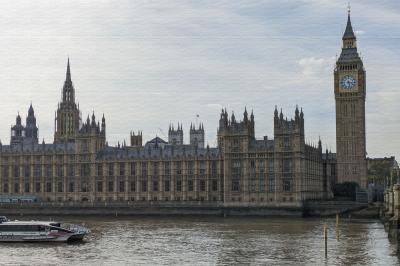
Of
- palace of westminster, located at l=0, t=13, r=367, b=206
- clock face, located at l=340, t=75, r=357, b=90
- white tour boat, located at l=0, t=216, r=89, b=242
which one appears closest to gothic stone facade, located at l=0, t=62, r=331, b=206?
palace of westminster, located at l=0, t=13, r=367, b=206

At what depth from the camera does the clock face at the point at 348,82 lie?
165m

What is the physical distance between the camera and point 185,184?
148m

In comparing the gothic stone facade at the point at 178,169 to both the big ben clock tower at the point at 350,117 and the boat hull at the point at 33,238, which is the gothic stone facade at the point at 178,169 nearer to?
the big ben clock tower at the point at 350,117

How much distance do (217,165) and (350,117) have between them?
36.3 m

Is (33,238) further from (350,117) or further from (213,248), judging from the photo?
(350,117)

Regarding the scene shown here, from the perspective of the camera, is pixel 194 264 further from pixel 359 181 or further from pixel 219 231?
pixel 359 181

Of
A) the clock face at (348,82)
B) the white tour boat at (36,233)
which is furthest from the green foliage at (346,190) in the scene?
the white tour boat at (36,233)

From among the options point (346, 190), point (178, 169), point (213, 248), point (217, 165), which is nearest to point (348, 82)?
point (346, 190)

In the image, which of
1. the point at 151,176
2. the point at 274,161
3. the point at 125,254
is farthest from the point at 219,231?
the point at 151,176

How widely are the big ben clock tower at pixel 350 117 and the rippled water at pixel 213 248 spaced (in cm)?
7448

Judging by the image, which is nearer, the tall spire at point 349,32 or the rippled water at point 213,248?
the rippled water at point 213,248

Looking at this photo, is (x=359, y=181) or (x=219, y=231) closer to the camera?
(x=219, y=231)

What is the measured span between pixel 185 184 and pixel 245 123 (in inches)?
698

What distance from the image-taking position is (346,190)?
498ft
